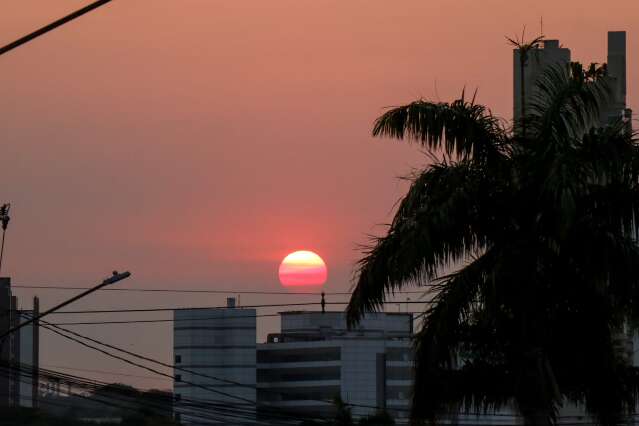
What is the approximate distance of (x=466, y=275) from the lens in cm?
2627

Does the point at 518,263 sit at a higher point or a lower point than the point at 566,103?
lower

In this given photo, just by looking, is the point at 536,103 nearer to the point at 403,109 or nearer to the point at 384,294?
the point at 403,109

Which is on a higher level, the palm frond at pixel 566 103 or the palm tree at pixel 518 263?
the palm frond at pixel 566 103

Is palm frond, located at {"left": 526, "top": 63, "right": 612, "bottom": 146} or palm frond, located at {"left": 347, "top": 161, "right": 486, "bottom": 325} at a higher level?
palm frond, located at {"left": 526, "top": 63, "right": 612, "bottom": 146}

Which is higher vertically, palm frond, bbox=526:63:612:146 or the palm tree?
palm frond, bbox=526:63:612:146

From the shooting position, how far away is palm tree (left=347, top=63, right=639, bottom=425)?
26062mm

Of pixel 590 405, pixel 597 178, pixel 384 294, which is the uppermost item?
pixel 597 178

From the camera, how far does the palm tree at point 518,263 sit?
85.5 feet

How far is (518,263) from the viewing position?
2597 centimetres

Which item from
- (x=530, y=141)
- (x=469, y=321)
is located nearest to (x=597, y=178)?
(x=530, y=141)

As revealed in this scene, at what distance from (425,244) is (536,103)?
3.80m

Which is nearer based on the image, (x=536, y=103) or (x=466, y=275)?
(x=466, y=275)

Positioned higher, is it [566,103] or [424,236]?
[566,103]

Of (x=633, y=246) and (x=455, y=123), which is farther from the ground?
(x=455, y=123)
